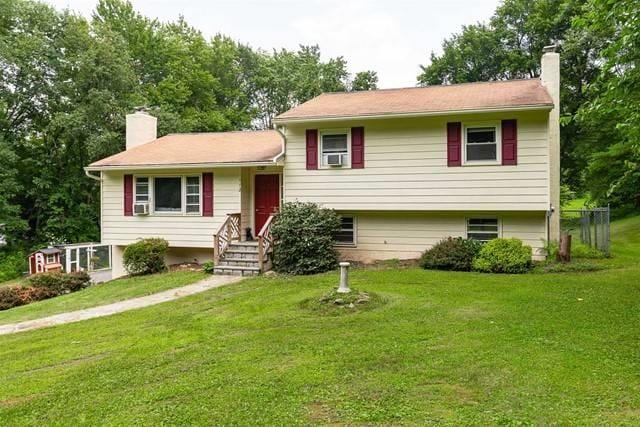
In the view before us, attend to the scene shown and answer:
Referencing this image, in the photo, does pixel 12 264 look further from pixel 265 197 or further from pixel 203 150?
pixel 265 197

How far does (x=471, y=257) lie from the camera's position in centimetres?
1105

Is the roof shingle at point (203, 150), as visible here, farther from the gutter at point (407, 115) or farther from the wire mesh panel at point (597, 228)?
the wire mesh panel at point (597, 228)

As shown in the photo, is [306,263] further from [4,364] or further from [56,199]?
[56,199]

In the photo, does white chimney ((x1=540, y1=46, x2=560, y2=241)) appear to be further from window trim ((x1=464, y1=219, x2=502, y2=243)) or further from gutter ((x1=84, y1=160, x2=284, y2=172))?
gutter ((x1=84, y1=160, x2=284, y2=172))

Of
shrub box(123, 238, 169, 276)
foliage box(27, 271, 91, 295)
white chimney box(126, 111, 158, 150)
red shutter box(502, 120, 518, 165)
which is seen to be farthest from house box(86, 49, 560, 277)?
white chimney box(126, 111, 158, 150)

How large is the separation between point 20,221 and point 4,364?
19.3 metres

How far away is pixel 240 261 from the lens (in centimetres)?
1206

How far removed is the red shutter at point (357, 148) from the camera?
1223cm

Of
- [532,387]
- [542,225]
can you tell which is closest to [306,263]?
[542,225]

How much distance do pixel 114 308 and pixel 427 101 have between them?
935 cm

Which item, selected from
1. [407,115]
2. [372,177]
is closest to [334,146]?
[372,177]

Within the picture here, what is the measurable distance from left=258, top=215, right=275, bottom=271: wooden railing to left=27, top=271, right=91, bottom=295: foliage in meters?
5.81

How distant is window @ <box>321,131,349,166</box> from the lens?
40.7 feet

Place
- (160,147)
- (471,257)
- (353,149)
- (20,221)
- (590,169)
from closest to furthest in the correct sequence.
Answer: (471,257), (353,149), (160,147), (590,169), (20,221)
